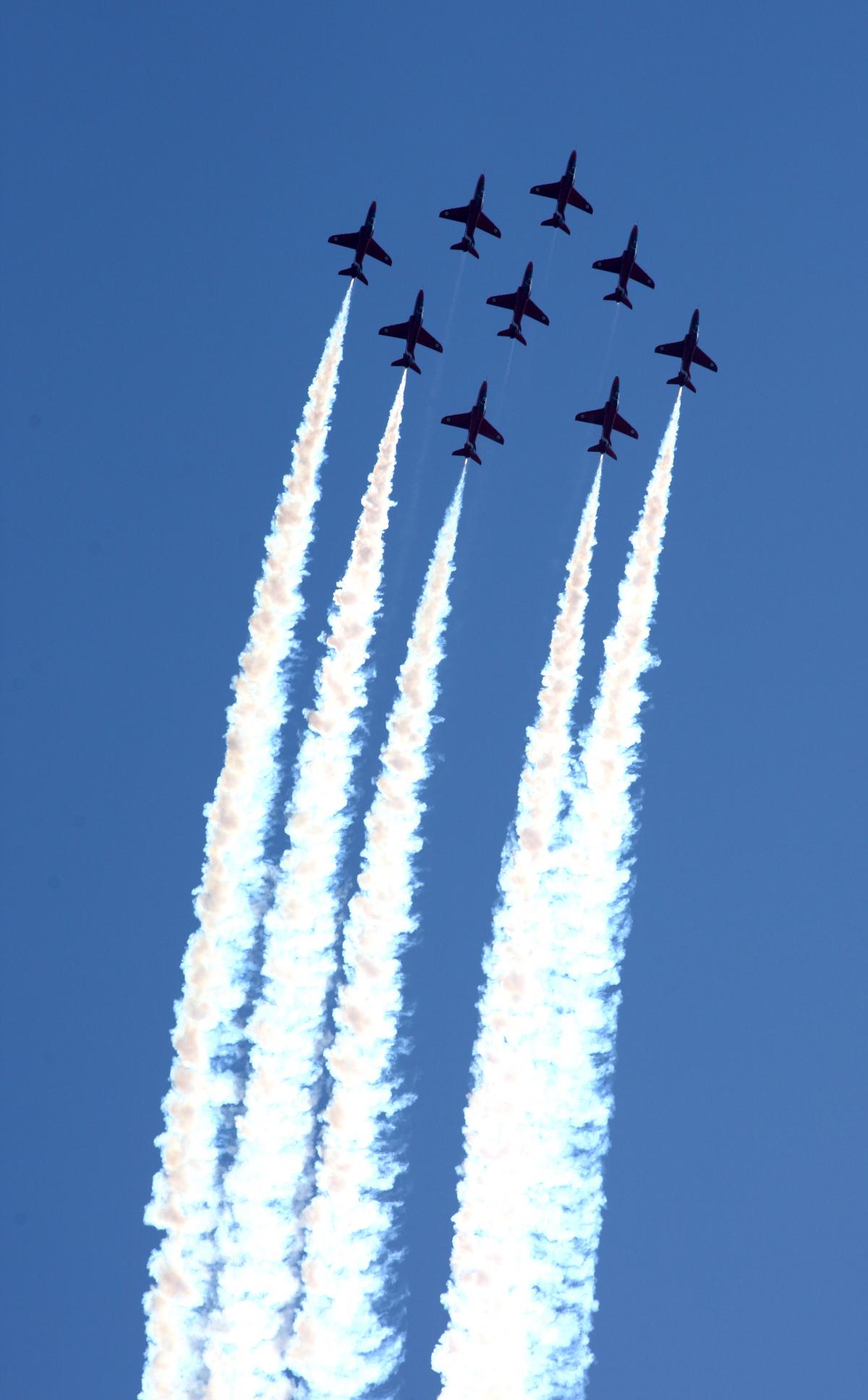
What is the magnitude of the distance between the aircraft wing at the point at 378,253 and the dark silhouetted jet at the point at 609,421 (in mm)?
4627

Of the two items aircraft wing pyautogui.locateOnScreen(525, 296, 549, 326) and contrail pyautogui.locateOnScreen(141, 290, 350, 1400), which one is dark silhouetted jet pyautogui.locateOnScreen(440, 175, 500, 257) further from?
contrail pyautogui.locateOnScreen(141, 290, 350, 1400)

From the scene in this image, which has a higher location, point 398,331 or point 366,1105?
point 398,331

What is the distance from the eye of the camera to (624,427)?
3822 centimetres

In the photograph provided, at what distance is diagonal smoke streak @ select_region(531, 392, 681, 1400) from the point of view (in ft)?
106

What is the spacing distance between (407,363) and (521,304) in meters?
2.63

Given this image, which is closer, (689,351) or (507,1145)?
(507,1145)

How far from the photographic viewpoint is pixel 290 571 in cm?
3503

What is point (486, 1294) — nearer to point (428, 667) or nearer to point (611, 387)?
point (428, 667)

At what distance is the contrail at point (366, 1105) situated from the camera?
106 feet

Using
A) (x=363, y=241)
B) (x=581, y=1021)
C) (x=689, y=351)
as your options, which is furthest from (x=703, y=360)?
(x=581, y=1021)

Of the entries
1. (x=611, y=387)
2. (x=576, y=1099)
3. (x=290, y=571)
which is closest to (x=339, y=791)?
(x=290, y=571)

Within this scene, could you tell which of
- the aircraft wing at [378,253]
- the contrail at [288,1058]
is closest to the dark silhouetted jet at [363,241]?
the aircraft wing at [378,253]

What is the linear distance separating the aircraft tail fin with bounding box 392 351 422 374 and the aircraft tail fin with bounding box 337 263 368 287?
5.08ft

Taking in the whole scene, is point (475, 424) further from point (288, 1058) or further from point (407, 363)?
point (288, 1058)
